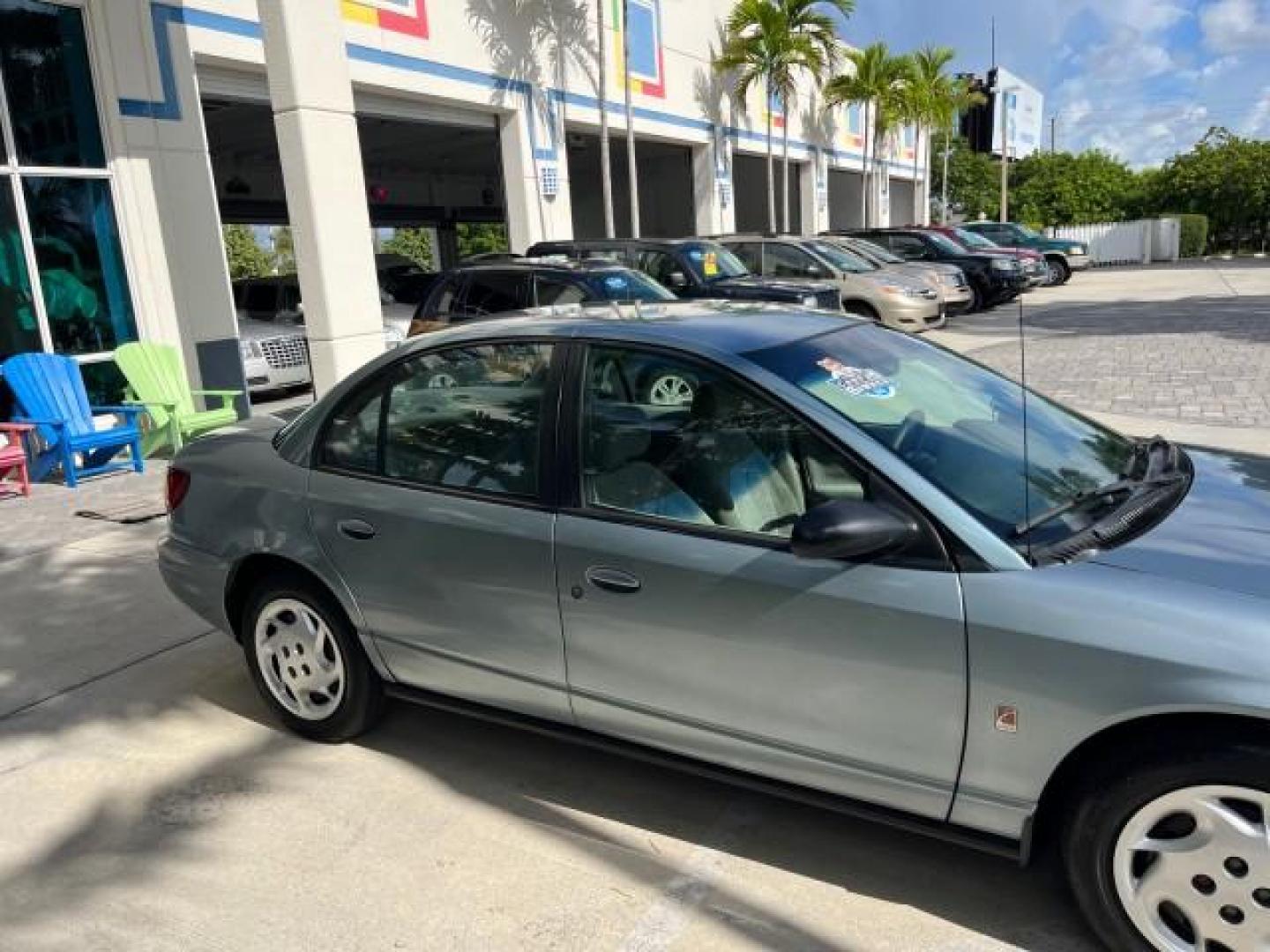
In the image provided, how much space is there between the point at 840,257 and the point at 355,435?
13394 mm

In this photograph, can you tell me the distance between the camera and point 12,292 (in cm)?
868

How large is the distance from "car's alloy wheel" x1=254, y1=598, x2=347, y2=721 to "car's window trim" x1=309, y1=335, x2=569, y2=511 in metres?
0.56

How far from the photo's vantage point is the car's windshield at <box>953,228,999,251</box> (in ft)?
68.9

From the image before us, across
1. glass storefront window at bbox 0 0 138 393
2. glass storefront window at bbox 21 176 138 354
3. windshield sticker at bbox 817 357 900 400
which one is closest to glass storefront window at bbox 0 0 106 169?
glass storefront window at bbox 0 0 138 393

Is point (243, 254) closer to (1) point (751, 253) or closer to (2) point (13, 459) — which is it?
(1) point (751, 253)

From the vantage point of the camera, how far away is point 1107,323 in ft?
52.2

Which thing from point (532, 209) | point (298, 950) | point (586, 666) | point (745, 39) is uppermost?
point (745, 39)

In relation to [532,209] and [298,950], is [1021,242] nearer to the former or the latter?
[532,209]

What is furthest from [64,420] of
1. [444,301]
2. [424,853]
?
[424,853]

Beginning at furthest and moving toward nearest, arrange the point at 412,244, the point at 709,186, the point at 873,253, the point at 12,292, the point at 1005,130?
the point at 412,244 → the point at 1005,130 → the point at 709,186 → the point at 873,253 → the point at 12,292

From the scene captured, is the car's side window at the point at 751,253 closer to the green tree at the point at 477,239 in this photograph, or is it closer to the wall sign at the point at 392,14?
the wall sign at the point at 392,14

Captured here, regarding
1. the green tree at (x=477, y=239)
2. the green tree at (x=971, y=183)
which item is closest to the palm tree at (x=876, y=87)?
the green tree at (x=971, y=183)

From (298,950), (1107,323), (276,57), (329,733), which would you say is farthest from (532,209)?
(298,950)

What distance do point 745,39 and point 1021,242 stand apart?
8962mm
